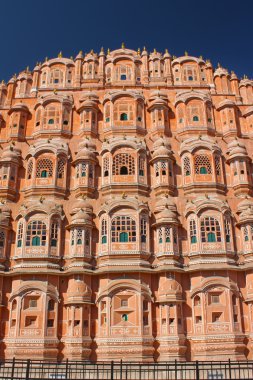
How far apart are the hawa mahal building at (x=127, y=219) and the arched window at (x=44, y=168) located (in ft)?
0.27

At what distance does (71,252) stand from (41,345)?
20.5ft

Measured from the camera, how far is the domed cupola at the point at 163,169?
30.0 metres

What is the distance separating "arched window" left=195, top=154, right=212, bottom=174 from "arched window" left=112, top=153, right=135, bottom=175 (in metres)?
4.96

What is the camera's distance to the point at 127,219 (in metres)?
28.5

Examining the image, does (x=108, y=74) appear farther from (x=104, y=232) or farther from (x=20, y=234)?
(x=20, y=234)

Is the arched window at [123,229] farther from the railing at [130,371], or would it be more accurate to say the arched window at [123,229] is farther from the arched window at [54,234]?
the railing at [130,371]

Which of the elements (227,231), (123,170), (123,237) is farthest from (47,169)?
(227,231)

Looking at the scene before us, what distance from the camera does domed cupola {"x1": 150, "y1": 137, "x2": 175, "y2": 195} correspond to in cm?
2995

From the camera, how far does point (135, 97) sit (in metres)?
33.6

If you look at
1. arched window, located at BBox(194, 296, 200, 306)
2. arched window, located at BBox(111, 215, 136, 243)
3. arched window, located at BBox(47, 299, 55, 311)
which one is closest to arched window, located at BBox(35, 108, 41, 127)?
arched window, located at BBox(111, 215, 136, 243)

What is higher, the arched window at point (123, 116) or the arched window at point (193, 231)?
the arched window at point (123, 116)

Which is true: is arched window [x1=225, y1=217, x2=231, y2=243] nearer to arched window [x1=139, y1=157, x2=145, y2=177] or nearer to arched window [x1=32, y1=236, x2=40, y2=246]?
arched window [x1=139, y1=157, x2=145, y2=177]

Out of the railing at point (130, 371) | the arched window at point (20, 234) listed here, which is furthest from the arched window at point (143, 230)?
the railing at point (130, 371)

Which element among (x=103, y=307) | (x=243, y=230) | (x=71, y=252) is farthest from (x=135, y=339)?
(x=243, y=230)
